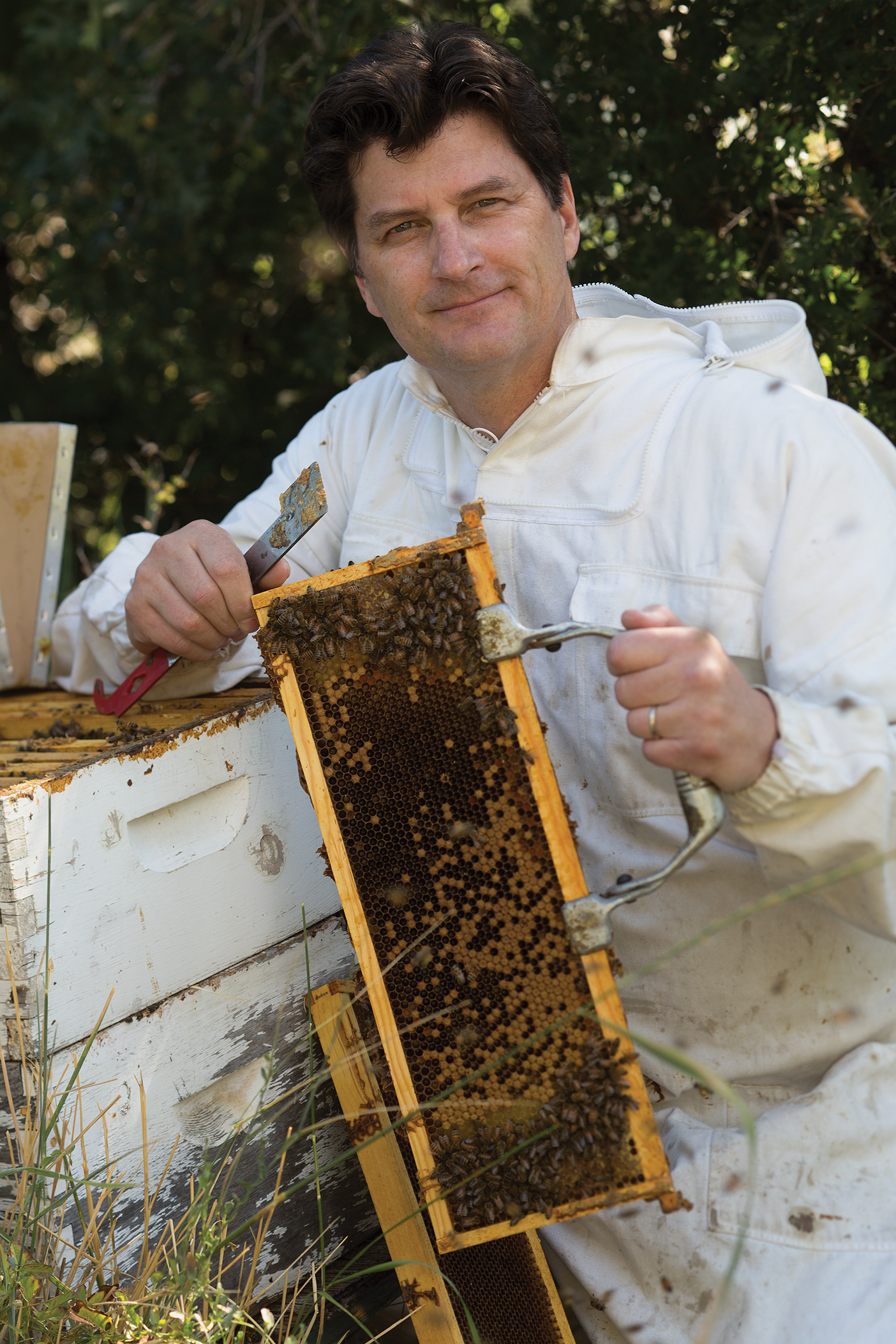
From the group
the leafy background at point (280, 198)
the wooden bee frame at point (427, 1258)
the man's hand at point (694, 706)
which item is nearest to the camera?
the man's hand at point (694, 706)

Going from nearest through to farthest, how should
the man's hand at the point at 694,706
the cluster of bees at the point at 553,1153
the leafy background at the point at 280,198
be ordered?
1. the man's hand at the point at 694,706
2. the cluster of bees at the point at 553,1153
3. the leafy background at the point at 280,198

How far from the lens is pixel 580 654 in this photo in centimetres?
179

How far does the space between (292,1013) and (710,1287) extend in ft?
2.60

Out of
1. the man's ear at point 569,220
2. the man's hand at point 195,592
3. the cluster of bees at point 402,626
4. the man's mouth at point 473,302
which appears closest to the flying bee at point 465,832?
the cluster of bees at point 402,626

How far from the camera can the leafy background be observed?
2.67 m

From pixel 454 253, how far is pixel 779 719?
941 mm

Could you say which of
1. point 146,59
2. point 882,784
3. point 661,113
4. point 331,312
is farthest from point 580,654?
point 146,59

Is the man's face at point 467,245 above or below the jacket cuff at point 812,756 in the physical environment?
above

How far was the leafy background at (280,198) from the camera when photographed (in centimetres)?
267

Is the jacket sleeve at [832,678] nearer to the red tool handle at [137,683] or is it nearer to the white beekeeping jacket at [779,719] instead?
the white beekeeping jacket at [779,719]

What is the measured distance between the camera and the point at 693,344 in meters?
1.95

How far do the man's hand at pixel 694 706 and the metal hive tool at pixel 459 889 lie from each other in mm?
191

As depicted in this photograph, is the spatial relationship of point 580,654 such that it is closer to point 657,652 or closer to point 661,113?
point 657,652

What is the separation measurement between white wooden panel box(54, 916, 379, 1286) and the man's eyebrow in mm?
1239
